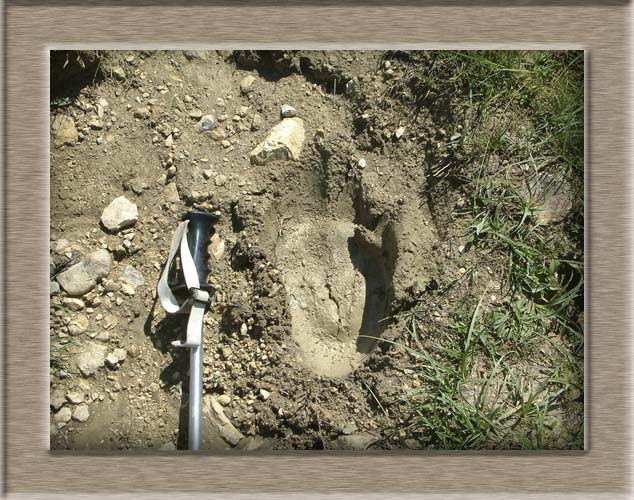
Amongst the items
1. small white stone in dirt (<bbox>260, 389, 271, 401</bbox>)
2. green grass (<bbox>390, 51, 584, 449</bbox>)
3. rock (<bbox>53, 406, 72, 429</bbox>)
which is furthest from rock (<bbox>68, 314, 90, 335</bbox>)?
green grass (<bbox>390, 51, 584, 449</bbox>)

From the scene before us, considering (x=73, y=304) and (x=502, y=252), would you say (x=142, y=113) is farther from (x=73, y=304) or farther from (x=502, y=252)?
(x=502, y=252)

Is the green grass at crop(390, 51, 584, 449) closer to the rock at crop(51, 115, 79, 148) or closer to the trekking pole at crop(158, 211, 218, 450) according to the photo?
the trekking pole at crop(158, 211, 218, 450)

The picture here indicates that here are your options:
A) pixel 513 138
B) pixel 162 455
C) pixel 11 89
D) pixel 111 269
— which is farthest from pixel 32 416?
pixel 513 138

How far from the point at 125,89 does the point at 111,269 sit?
53 cm

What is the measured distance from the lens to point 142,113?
1.52 metres

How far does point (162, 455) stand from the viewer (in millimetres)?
1192

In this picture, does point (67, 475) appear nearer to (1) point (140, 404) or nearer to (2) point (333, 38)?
(1) point (140, 404)

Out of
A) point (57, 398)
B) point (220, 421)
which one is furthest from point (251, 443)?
point (57, 398)

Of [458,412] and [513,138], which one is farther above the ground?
[513,138]

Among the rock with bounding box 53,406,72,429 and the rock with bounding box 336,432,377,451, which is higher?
the rock with bounding box 53,406,72,429

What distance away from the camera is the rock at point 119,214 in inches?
59.0

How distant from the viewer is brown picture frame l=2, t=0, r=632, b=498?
117cm

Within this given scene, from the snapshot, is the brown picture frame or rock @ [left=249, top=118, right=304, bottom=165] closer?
the brown picture frame

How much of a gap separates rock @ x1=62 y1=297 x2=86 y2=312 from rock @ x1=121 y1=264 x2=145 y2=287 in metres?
0.13
